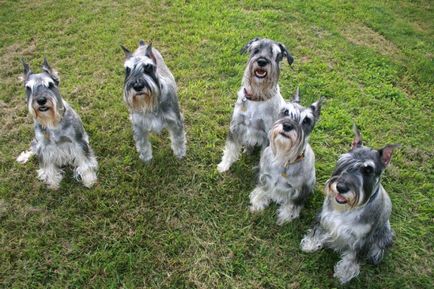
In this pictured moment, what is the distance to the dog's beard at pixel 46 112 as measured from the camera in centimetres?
542

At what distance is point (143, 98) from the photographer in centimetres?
558

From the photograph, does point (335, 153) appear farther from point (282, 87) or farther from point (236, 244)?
point (236, 244)

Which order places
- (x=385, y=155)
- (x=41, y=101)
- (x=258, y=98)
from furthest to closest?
(x=258, y=98)
(x=41, y=101)
(x=385, y=155)

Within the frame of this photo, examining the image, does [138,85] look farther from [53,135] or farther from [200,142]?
[200,142]

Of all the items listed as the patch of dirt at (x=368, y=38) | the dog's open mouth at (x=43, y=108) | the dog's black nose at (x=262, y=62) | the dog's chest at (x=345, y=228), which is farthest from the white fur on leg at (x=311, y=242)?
the patch of dirt at (x=368, y=38)

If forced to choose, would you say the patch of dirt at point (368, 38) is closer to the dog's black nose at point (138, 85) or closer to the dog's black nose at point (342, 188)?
the dog's black nose at point (342, 188)

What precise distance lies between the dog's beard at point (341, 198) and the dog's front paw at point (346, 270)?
1.03 metres

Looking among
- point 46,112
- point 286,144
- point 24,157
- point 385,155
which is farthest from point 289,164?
point 24,157

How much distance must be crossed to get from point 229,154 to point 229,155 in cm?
2

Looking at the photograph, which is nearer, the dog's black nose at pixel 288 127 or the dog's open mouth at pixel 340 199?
the dog's open mouth at pixel 340 199

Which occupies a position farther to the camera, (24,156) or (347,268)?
(24,156)

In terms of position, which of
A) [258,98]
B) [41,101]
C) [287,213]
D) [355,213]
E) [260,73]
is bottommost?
[287,213]

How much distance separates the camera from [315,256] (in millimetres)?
5684

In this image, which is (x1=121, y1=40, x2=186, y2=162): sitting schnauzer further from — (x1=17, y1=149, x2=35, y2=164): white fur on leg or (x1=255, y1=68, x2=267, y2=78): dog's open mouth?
(x1=17, y1=149, x2=35, y2=164): white fur on leg
